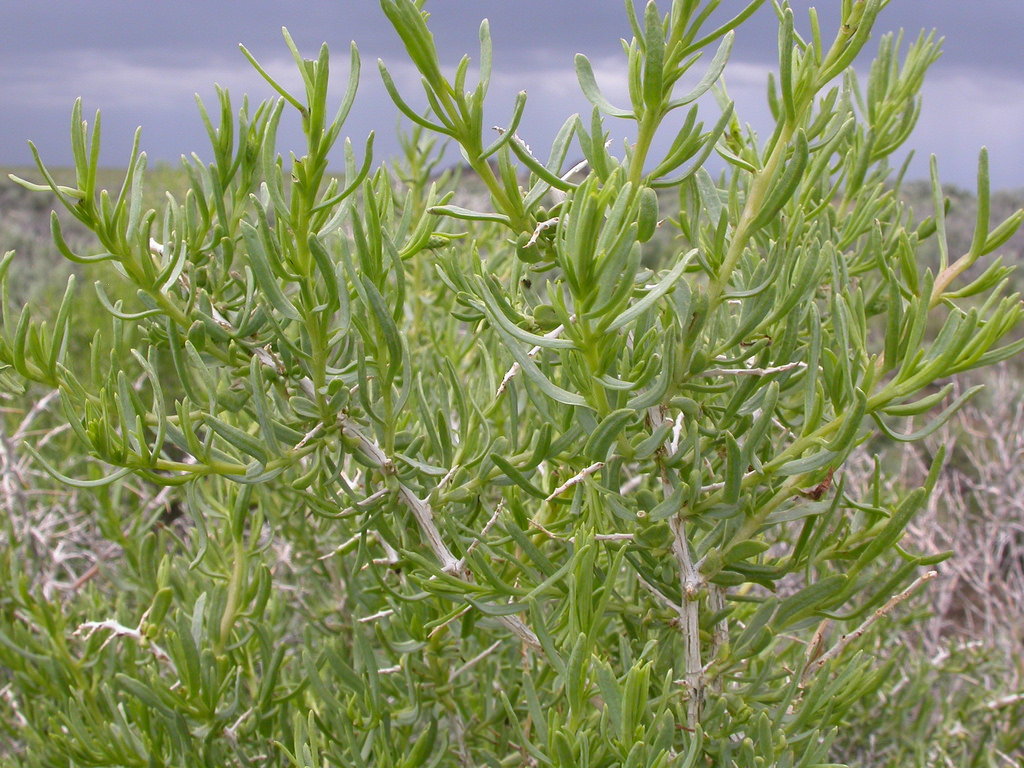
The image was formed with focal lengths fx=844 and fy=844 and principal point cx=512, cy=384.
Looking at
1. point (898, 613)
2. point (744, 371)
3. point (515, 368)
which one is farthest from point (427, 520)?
point (898, 613)

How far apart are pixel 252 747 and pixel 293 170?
2.98 feet

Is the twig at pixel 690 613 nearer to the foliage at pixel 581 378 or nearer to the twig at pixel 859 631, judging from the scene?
the foliage at pixel 581 378

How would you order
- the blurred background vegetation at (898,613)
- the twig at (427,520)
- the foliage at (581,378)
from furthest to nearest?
1. the blurred background vegetation at (898,613)
2. the twig at (427,520)
3. the foliage at (581,378)

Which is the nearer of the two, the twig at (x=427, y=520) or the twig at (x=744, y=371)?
the twig at (x=744, y=371)

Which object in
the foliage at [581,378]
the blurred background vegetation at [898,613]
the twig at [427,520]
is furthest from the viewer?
the blurred background vegetation at [898,613]

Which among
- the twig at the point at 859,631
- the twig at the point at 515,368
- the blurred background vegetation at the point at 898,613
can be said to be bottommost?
the blurred background vegetation at the point at 898,613

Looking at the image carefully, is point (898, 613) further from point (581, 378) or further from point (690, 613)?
point (581, 378)

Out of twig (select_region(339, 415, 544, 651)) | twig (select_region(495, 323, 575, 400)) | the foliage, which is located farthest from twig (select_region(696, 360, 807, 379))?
twig (select_region(339, 415, 544, 651))

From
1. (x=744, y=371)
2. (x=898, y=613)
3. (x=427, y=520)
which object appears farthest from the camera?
(x=898, y=613)

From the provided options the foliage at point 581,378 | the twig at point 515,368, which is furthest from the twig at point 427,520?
the twig at point 515,368

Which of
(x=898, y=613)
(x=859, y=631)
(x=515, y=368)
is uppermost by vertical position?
(x=515, y=368)

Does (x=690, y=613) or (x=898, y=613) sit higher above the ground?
(x=690, y=613)

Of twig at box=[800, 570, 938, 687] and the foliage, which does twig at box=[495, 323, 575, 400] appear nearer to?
the foliage

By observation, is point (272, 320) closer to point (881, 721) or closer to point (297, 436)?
point (297, 436)
